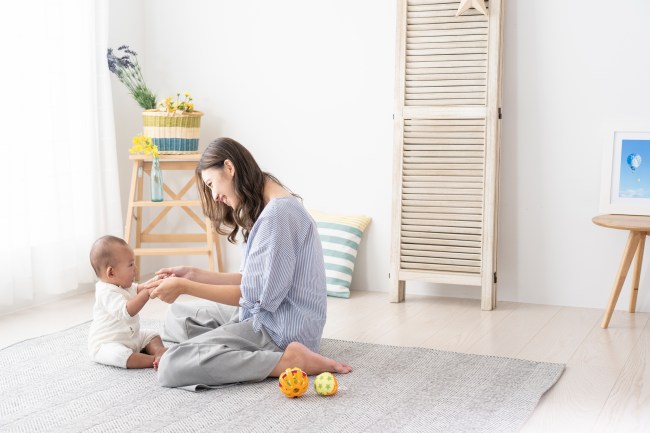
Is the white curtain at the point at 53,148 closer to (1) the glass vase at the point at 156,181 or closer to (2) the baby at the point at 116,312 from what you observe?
(1) the glass vase at the point at 156,181

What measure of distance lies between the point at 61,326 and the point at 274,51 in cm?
187

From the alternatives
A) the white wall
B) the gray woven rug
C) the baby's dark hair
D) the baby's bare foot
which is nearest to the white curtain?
the white wall

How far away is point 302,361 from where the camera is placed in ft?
9.53

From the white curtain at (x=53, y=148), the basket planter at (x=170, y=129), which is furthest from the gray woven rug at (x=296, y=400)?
the basket planter at (x=170, y=129)

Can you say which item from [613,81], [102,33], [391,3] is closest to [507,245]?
[613,81]

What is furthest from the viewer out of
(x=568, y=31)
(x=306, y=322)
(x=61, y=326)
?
(x=568, y=31)

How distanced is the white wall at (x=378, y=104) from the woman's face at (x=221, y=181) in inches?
64.1

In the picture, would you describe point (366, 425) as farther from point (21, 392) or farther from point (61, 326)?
point (61, 326)

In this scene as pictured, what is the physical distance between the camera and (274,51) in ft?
15.4

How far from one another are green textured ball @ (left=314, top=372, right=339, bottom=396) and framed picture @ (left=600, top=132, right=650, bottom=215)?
6.21 feet

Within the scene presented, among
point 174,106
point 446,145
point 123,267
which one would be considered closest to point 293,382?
point 123,267

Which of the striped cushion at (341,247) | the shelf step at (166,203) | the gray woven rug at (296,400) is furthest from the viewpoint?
the shelf step at (166,203)

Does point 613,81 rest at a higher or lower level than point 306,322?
higher

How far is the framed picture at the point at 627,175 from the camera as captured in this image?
3916 millimetres
